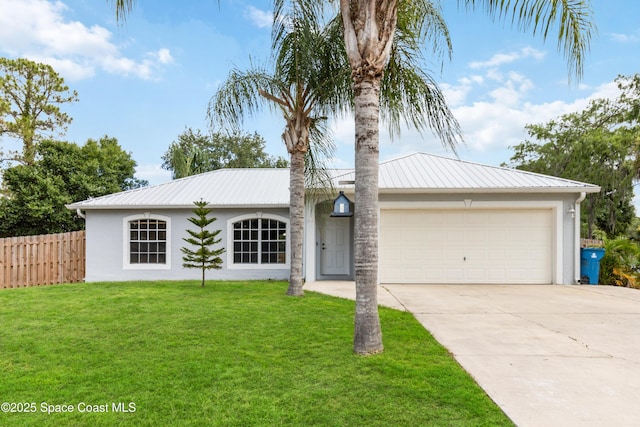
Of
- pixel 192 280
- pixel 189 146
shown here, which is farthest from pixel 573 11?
pixel 189 146

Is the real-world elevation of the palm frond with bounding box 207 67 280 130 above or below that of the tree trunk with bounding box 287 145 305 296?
above

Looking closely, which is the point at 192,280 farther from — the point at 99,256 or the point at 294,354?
the point at 294,354

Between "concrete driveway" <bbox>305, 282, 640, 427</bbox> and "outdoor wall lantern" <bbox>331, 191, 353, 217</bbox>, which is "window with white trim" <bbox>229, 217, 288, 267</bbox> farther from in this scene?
"concrete driveway" <bbox>305, 282, 640, 427</bbox>

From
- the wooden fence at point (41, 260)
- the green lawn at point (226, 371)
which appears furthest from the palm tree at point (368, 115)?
the wooden fence at point (41, 260)

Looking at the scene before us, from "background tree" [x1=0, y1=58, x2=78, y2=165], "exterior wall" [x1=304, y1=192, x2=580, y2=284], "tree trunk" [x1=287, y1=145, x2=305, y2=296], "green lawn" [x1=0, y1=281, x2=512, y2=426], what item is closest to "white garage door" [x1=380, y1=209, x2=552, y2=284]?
"exterior wall" [x1=304, y1=192, x2=580, y2=284]

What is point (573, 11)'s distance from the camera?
165 inches

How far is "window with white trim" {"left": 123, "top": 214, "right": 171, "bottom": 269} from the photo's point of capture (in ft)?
37.7

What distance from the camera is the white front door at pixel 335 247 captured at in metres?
11.9

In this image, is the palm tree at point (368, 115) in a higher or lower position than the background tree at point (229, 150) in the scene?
lower

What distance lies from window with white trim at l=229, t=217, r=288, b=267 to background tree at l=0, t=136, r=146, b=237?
10997 millimetres

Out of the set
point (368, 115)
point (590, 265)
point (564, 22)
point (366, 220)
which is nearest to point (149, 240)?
point (366, 220)

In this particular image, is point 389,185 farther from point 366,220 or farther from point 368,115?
point 366,220

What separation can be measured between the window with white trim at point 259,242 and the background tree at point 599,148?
15.5 metres

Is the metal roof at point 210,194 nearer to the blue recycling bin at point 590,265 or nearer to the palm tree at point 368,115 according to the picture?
the palm tree at point 368,115
